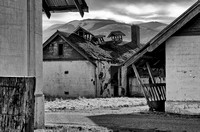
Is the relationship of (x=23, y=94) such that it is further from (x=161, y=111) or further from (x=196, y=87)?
(x=161, y=111)

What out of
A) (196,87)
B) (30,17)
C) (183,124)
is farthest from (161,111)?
(30,17)

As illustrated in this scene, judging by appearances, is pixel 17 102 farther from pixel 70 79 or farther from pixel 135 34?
pixel 135 34

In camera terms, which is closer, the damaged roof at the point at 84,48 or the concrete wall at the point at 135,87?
the concrete wall at the point at 135,87

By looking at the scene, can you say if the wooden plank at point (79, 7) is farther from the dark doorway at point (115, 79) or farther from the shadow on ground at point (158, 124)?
the dark doorway at point (115, 79)

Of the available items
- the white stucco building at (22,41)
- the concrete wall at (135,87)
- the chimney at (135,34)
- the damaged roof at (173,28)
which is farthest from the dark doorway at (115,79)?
the white stucco building at (22,41)

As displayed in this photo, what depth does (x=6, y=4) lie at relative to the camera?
28.2 feet

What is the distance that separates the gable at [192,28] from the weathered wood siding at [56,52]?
1652 centimetres

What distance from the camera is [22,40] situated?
29.6 ft

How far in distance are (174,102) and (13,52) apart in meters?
8.02

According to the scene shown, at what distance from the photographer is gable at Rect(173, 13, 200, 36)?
1385cm

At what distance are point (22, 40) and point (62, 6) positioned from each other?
362 cm

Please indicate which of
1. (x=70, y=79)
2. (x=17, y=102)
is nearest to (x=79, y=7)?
(x=17, y=102)

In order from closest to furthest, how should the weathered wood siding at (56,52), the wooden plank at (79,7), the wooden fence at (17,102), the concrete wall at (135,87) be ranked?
1. the wooden fence at (17,102)
2. the wooden plank at (79,7)
3. the concrete wall at (135,87)
4. the weathered wood siding at (56,52)

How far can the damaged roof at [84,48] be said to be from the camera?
1168 inches
